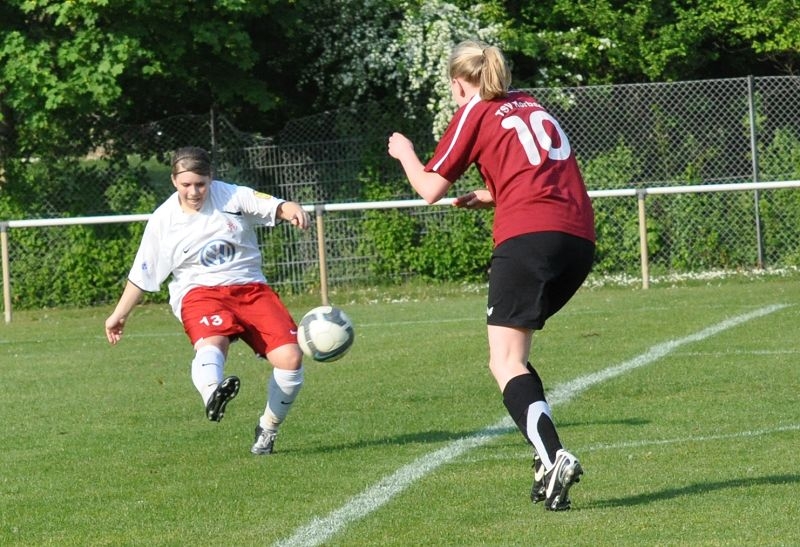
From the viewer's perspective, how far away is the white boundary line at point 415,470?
18.5 ft

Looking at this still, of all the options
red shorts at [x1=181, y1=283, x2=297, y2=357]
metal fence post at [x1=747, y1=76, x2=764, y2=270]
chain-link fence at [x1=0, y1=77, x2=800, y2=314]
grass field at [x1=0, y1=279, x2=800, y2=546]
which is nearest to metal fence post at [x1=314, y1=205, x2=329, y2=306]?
chain-link fence at [x1=0, y1=77, x2=800, y2=314]


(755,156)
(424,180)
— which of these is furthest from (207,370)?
(755,156)

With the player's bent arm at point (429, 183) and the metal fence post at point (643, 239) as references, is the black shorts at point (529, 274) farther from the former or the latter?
the metal fence post at point (643, 239)

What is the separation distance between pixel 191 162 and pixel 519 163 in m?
2.42

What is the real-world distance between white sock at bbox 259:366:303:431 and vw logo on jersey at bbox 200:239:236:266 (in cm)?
68

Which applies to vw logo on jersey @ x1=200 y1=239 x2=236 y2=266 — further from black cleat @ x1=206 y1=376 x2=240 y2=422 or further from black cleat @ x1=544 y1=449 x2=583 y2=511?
black cleat @ x1=544 y1=449 x2=583 y2=511

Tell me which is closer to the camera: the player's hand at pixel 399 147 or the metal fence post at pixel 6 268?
the player's hand at pixel 399 147

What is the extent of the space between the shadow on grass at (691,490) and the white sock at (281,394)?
7.34 ft

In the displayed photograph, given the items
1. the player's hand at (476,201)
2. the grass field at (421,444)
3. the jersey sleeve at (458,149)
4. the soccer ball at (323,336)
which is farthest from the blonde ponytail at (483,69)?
the soccer ball at (323,336)

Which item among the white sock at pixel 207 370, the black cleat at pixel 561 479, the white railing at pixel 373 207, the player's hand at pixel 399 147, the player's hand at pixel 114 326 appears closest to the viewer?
the black cleat at pixel 561 479

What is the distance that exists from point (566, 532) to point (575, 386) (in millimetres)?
4319

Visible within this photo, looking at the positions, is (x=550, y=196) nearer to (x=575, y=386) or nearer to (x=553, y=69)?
(x=575, y=386)

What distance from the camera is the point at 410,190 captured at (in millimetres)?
20156

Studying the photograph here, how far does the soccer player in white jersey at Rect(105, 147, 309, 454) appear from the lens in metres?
7.65
